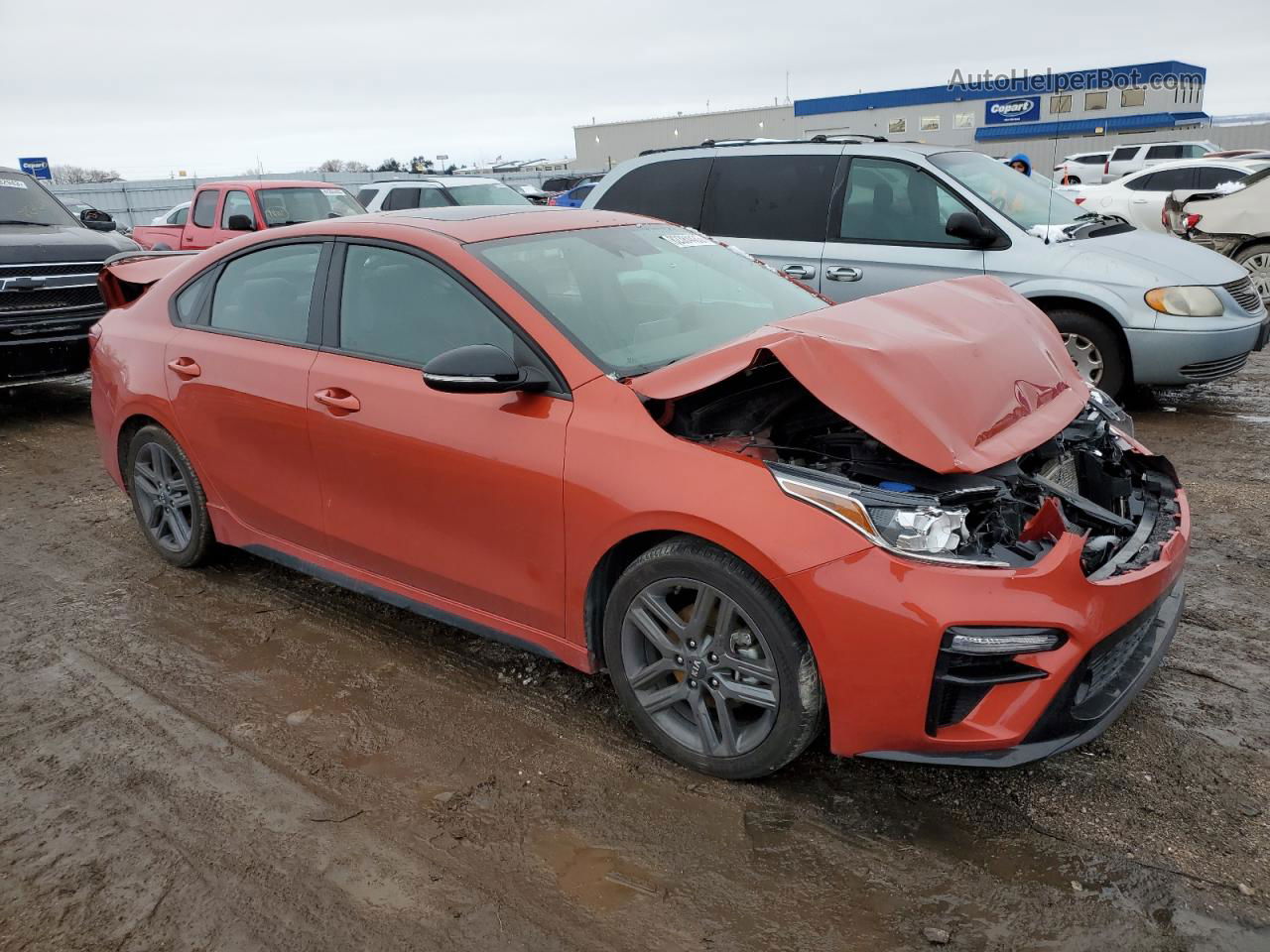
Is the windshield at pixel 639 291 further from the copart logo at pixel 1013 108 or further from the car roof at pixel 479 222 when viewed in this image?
the copart logo at pixel 1013 108

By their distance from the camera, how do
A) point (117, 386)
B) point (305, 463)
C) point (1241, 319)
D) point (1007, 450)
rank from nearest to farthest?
point (1007, 450), point (305, 463), point (117, 386), point (1241, 319)

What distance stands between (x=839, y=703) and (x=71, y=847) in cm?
223

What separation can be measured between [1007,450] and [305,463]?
2.60 metres

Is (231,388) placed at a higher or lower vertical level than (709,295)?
lower

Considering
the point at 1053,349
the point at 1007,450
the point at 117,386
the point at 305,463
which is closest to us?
the point at 1007,450

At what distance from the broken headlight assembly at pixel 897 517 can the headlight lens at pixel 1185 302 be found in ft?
15.5

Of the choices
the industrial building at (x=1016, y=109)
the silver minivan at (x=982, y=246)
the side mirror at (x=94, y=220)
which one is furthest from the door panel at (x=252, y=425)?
the industrial building at (x=1016, y=109)

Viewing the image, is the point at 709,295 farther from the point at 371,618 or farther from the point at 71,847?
the point at 71,847

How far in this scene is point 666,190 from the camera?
787cm

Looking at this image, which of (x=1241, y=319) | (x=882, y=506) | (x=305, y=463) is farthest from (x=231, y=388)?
(x=1241, y=319)

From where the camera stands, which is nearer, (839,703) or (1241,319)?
(839,703)

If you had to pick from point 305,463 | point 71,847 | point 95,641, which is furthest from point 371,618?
point 71,847

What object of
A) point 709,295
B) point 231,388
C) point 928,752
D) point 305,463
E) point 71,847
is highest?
point 709,295

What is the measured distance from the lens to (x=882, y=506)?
2693mm
